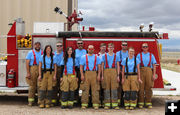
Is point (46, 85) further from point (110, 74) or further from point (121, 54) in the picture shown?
point (121, 54)

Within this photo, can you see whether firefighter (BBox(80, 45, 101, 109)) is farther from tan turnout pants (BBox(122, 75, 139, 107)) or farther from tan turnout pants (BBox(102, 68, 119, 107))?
tan turnout pants (BBox(122, 75, 139, 107))

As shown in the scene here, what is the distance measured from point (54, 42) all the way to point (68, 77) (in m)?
1.17

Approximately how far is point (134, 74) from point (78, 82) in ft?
4.89

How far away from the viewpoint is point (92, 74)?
5.98m

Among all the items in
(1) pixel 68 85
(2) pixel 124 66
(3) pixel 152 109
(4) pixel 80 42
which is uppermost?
(4) pixel 80 42

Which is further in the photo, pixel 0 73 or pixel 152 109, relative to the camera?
pixel 0 73

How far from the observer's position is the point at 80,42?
6133 millimetres

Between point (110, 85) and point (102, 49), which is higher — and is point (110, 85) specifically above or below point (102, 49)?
below

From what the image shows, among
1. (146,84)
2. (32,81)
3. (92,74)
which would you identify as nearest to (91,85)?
(92,74)

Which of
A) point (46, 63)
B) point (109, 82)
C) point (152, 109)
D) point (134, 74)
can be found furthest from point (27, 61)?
point (152, 109)

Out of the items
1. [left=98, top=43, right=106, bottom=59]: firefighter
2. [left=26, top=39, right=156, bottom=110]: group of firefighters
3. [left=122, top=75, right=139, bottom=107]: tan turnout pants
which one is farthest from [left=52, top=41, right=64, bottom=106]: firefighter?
[left=122, top=75, right=139, bottom=107]: tan turnout pants

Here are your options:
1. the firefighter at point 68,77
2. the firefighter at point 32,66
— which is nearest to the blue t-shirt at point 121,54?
the firefighter at point 68,77

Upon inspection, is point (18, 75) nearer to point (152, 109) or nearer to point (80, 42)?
point (80, 42)

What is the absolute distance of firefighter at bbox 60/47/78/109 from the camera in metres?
5.99
